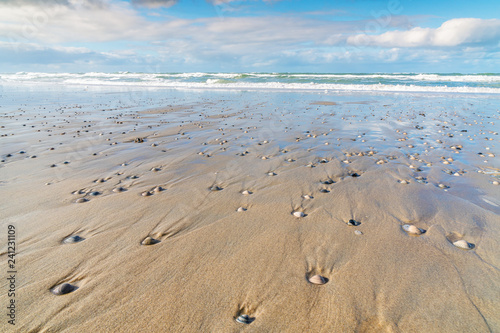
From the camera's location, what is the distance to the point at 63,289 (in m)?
2.06

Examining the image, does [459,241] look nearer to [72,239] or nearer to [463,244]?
[463,244]

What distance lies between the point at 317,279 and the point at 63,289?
2.10 meters

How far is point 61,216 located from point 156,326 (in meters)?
2.31

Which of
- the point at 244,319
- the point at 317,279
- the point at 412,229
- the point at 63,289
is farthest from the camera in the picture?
the point at 412,229

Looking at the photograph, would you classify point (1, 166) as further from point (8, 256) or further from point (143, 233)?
point (143, 233)

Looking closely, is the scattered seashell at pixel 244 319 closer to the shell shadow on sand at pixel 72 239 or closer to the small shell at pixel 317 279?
the small shell at pixel 317 279

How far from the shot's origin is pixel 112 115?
1109 cm

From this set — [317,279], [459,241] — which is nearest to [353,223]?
[459,241]

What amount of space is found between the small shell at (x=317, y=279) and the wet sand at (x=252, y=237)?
0.04 ft

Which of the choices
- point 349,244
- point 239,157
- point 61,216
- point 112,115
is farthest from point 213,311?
point 112,115

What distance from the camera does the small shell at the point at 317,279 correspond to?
2.17m

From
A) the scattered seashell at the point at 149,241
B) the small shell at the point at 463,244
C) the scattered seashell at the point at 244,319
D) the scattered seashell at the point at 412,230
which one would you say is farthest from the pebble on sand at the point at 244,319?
the small shell at the point at 463,244

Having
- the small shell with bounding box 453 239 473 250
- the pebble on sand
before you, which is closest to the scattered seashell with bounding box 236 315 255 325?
the pebble on sand

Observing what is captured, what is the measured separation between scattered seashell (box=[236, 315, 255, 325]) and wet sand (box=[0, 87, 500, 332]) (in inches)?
0.5
